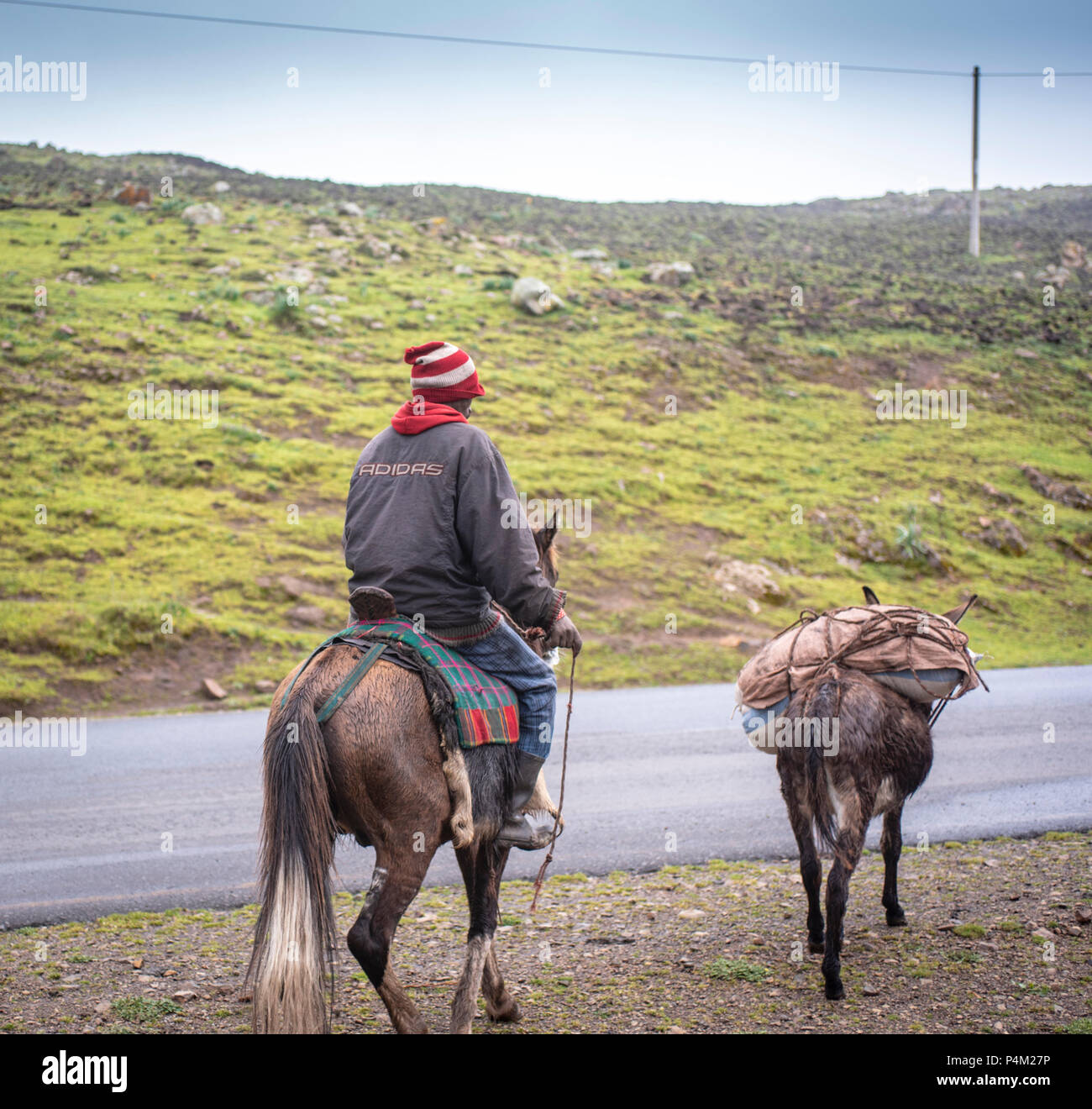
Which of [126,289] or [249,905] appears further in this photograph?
[126,289]

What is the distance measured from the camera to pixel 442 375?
4289 millimetres

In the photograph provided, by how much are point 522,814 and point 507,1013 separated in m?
0.92

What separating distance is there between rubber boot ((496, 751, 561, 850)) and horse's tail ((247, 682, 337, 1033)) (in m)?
0.86

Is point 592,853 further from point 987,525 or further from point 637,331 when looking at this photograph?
point 637,331

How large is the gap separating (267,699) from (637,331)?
24573 mm

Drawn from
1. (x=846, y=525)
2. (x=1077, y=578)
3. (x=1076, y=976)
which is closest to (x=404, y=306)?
(x=846, y=525)

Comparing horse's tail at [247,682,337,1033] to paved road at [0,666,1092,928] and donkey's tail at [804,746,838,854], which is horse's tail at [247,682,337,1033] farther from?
paved road at [0,666,1092,928]

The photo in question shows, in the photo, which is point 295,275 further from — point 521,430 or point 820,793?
point 820,793

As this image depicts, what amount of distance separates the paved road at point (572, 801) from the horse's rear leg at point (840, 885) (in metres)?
2.17

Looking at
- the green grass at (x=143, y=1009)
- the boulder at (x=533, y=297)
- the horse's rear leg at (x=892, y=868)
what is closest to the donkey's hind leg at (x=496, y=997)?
the green grass at (x=143, y=1009)

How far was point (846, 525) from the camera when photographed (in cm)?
2333

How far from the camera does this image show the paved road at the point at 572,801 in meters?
6.57

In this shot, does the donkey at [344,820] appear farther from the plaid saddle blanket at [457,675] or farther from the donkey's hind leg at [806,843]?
the donkey's hind leg at [806,843]

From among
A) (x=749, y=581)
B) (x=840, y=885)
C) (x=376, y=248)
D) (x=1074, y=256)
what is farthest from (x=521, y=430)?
(x=1074, y=256)
